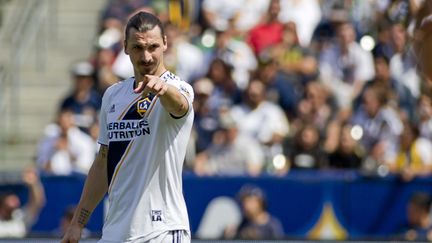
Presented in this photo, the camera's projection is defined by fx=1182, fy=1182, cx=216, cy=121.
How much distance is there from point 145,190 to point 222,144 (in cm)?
660

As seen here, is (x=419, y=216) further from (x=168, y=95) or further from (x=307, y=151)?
(x=168, y=95)

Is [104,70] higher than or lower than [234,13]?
lower

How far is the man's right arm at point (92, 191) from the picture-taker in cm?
652

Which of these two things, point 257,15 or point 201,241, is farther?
point 257,15

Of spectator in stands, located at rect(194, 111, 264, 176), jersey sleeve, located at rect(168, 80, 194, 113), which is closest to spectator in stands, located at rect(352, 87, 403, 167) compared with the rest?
spectator in stands, located at rect(194, 111, 264, 176)

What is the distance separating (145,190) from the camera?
6.25 meters

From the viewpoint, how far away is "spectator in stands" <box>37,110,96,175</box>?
42.9 ft

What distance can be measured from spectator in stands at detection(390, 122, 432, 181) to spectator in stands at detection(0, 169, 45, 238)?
3778 mm

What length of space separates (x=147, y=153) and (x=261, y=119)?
7.12 m

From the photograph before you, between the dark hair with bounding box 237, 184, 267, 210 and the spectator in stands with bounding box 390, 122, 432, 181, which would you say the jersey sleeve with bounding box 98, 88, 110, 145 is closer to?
the dark hair with bounding box 237, 184, 267, 210

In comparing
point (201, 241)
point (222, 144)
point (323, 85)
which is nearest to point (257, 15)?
point (323, 85)

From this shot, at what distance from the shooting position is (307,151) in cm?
1269

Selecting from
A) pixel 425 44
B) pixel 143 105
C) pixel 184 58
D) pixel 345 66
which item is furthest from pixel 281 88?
pixel 425 44

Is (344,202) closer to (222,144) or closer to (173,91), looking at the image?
(222,144)
